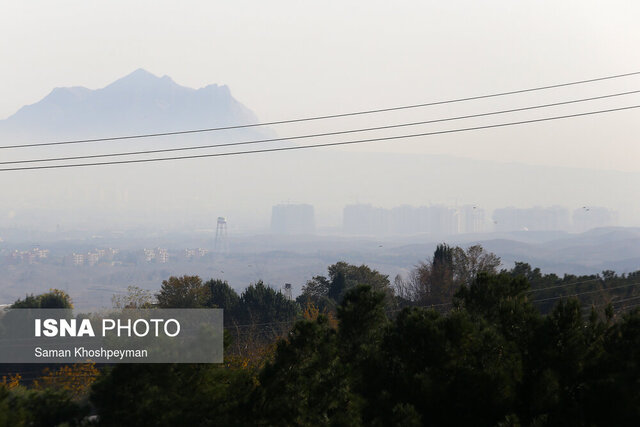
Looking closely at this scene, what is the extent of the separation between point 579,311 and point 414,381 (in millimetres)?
2546

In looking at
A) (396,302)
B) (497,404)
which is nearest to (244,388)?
(497,404)

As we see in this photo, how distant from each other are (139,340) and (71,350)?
20.4 m

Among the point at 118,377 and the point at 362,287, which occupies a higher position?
the point at 362,287

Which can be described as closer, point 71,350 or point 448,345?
point 448,345

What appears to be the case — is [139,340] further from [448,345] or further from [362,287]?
[448,345]

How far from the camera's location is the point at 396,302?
47.3 meters

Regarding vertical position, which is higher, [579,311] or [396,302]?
[579,311]

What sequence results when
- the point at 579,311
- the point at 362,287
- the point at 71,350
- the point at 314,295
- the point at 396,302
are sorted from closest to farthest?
the point at 579,311, the point at 362,287, the point at 71,350, the point at 396,302, the point at 314,295

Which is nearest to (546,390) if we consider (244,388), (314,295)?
(244,388)

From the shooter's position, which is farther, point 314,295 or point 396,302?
point 314,295

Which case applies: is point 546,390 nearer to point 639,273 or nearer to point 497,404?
point 497,404

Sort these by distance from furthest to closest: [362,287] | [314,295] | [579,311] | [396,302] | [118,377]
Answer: [314,295] < [396,302] < [362,287] < [579,311] < [118,377]

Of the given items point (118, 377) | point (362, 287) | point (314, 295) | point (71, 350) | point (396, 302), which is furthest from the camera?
point (314, 295)

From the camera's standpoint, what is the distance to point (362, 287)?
10539mm
